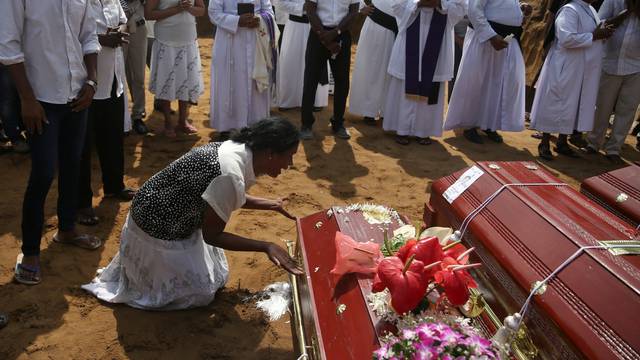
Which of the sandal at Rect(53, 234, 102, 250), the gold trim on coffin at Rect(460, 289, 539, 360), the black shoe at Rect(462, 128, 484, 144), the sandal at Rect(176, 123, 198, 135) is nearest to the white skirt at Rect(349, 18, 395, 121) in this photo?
the black shoe at Rect(462, 128, 484, 144)

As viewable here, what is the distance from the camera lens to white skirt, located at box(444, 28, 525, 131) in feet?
19.6

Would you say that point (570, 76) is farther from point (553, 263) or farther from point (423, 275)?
point (423, 275)

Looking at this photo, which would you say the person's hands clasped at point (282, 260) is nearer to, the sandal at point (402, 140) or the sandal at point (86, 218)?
the sandal at point (86, 218)

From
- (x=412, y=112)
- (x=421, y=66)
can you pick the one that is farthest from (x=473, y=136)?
(x=421, y=66)

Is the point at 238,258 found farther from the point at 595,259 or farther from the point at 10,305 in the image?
the point at 595,259

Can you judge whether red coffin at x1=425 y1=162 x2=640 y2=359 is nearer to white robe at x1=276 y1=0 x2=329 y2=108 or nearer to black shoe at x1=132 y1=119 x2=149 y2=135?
black shoe at x1=132 y1=119 x2=149 y2=135

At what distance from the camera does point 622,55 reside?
562cm

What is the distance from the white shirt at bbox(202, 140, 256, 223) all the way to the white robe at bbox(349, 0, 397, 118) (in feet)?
12.9

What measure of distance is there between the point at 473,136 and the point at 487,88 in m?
0.57

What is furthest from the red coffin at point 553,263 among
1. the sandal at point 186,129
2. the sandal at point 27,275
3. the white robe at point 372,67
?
the white robe at point 372,67

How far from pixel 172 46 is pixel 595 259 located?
4207 mm

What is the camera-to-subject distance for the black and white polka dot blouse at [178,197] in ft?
8.33

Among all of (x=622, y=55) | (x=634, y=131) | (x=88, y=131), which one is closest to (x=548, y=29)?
(x=622, y=55)

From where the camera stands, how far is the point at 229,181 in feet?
8.02
